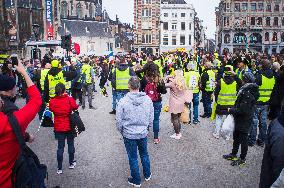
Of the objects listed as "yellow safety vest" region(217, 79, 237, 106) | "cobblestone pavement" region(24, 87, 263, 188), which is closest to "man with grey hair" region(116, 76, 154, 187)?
"cobblestone pavement" region(24, 87, 263, 188)

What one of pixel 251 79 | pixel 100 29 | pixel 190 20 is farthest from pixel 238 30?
pixel 251 79

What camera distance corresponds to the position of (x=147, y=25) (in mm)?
69625

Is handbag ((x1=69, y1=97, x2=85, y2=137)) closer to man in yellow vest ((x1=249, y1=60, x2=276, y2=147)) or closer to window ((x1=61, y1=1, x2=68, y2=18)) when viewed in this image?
man in yellow vest ((x1=249, y1=60, x2=276, y2=147))

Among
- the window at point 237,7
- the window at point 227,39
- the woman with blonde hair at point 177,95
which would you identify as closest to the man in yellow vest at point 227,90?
the woman with blonde hair at point 177,95

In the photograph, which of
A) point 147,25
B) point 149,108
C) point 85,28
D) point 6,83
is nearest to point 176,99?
point 149,108

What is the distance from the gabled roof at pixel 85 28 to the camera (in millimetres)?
71312

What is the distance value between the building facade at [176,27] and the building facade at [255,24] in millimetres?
7270

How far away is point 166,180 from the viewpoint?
6.03 meters

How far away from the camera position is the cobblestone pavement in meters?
5.98

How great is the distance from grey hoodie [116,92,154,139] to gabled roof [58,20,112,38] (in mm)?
65612

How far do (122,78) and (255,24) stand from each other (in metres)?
65.1

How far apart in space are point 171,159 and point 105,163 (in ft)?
A: 4.70

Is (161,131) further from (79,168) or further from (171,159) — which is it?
(79,168)

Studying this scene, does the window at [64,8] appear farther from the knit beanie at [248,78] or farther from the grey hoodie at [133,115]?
the grey hoodie at [133,115]
